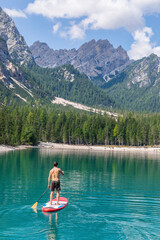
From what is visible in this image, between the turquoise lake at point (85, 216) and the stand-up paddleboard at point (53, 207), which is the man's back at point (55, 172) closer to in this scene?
the stand-up paddleboard at point (53, 207)

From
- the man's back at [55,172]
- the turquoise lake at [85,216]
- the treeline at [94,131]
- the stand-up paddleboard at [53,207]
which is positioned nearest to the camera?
the turquoise lake at [85,216]

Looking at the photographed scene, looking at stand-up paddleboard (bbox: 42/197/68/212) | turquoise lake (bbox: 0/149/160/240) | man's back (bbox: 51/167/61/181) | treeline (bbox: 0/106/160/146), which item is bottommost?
turquoise lake (bbox: 0/149/160/240)

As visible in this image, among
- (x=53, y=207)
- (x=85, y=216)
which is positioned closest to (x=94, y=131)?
(x=53, y=207)

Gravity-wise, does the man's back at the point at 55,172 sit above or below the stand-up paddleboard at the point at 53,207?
above

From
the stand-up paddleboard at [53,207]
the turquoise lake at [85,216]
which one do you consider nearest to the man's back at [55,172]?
the stand-up paddleboard at [53,207]

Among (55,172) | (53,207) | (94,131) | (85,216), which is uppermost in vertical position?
(94,131)

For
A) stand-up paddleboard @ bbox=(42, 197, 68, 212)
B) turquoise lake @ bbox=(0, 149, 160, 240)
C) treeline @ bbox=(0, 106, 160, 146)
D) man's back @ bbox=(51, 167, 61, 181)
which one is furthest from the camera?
treeline @ bbox=(0, 106, 160, 146)

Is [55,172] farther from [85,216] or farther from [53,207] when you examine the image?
[85,216]

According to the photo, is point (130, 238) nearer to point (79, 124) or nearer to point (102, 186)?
point (102, 186)

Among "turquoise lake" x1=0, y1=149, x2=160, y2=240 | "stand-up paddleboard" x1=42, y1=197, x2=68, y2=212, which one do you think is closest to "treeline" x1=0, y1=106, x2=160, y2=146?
"turquoise lake" x1=0, y1=149, x2=160, y2=240

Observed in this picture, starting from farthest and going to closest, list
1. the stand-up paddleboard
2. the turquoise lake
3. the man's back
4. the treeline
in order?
the treeline → the man's back → the stand-up paddleboard → the turquoise lake

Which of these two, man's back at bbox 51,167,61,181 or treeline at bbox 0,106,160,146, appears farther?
treeline at bbox 0,106,160,146

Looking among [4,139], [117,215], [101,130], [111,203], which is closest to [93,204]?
[111,203]

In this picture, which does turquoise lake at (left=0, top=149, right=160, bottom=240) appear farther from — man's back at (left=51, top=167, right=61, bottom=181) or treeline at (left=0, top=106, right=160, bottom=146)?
treeline at (left=0, top=106, right=160, bottom=146)
